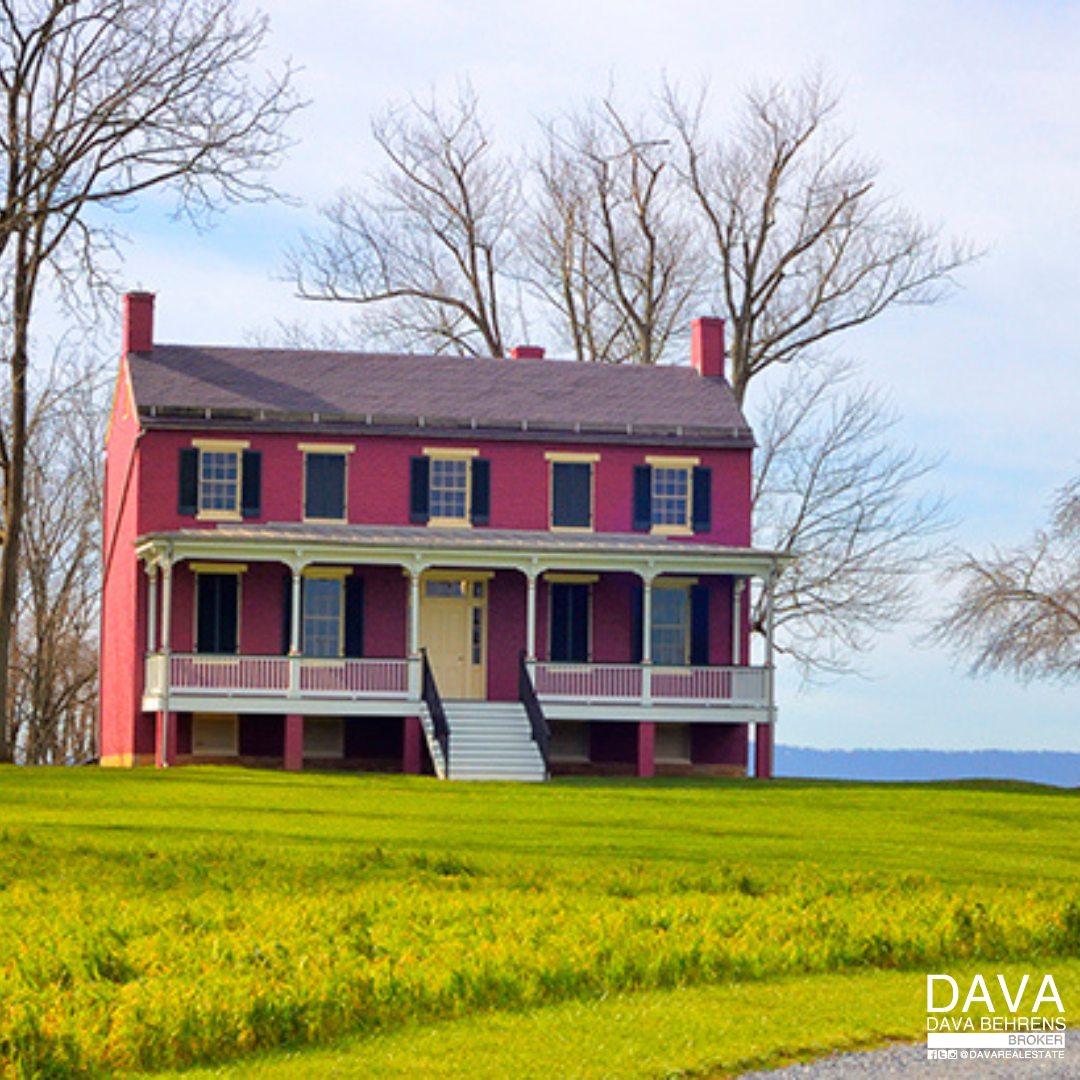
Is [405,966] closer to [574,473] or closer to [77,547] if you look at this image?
[574,473]

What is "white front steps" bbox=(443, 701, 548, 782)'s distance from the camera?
3309 centimetres

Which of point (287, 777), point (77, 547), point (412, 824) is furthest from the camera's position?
point (77, 547)

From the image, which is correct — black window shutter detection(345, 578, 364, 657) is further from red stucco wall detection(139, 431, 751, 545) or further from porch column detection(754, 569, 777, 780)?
porch column detection(754, 569, 777, 780)

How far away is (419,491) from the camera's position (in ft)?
122

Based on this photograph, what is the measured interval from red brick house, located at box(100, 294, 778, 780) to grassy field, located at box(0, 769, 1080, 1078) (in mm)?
10829

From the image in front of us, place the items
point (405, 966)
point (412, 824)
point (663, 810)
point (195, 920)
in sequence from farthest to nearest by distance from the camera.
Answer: point (663, 810)
point (412, 824)
point (195, 920)
point (405, 966)

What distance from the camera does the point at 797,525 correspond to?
46.3 meters

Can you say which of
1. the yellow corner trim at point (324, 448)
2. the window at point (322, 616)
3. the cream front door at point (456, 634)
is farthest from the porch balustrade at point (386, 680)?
the yellow corner trim at point (324, 448)

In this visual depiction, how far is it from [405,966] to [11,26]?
88.5 ft

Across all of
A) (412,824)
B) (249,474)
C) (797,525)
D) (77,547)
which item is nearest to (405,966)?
(412,824)

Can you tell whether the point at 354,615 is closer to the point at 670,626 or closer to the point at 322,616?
the point at 322,616

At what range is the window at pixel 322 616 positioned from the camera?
36.4 metres

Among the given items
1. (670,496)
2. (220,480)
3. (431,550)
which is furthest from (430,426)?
(670,496)

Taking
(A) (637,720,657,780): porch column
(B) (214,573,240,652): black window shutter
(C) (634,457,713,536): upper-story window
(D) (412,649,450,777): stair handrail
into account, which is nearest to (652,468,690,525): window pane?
(C) (634,457,713,536): upper-story window
